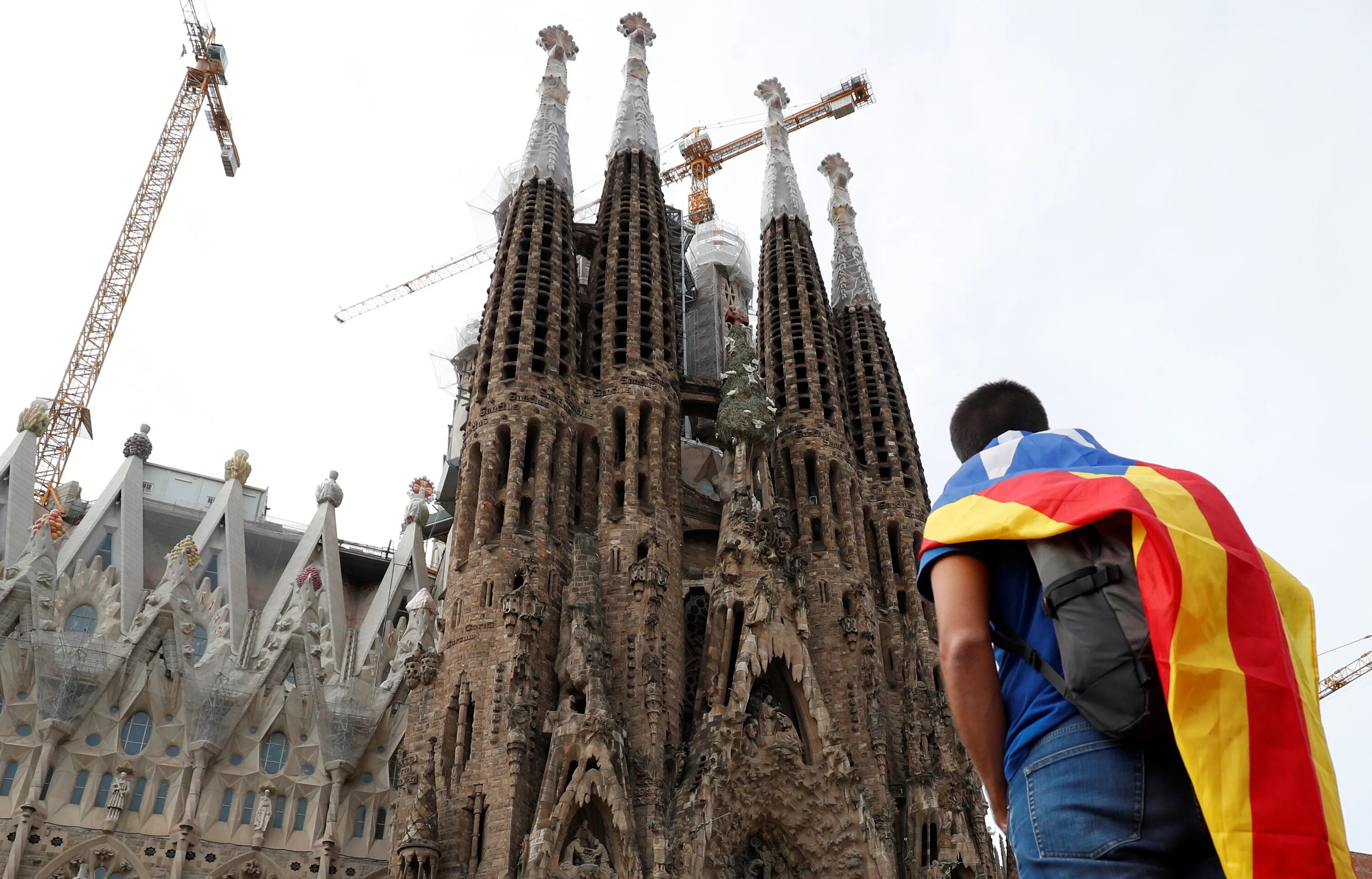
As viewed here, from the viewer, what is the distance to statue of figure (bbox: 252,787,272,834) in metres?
24.5

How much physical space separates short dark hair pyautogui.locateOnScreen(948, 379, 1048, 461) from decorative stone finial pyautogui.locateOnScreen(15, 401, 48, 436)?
34.6 meters

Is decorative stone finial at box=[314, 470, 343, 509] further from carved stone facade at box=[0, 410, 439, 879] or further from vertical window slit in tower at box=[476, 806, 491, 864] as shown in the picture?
vertical window slit in tower at box=[476, 806, 491, 864]

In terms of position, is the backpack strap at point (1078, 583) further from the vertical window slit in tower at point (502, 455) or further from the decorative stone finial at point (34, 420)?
the decorative stone finial at point (34, 420)

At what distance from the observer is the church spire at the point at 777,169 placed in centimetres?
3606

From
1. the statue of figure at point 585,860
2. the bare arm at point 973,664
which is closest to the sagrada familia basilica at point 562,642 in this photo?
the statue of figure at point 585,860

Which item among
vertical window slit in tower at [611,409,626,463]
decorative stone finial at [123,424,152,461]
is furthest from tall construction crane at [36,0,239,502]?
vertical window slit in tower at [611,409,626,463]

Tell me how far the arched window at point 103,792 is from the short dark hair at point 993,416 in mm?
25129

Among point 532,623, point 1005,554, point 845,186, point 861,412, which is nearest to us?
point 1005,554

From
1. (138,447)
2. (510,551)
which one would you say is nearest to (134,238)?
(138,447)

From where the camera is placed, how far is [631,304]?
2834cm

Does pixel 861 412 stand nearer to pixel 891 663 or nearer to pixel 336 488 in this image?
pixel 891 663

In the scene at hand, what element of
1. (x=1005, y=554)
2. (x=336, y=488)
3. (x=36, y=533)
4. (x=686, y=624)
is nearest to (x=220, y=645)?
(x=36, y=533)

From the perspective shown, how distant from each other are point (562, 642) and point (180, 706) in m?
10.3

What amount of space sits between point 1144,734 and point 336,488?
35866mm
